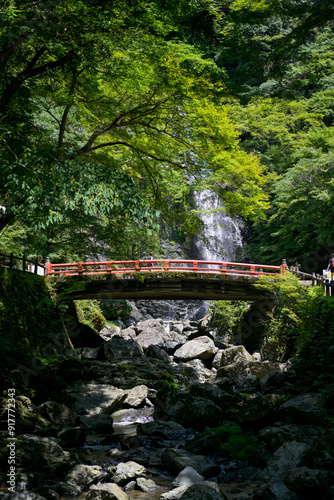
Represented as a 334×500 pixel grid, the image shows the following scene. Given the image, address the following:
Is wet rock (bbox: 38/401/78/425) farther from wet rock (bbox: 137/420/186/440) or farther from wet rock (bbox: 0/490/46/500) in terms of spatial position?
wet rock (bbox: 0/490/46/500)

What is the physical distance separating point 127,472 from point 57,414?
8.66 feet

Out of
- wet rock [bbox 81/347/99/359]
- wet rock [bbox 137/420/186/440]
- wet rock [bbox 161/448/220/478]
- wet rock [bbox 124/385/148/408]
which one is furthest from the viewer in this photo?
wet rock [bbox 81/347/99/359]

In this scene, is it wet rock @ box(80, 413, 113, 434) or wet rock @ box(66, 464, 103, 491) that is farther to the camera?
wet rock @ box(80, 413, 113, 434)

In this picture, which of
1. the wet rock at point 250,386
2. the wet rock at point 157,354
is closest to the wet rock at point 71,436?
the wet rock at point 250,386

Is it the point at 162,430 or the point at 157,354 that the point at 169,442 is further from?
the point at 157,354

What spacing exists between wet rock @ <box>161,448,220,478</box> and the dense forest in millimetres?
4511

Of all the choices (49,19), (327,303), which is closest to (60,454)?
(49,19)

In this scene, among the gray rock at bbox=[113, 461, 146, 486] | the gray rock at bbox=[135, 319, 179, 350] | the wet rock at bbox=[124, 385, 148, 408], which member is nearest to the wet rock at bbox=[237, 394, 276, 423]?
the gray rock at bbox=[113, 461, 146, 486]

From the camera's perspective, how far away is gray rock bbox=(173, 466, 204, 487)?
6094 millimetres

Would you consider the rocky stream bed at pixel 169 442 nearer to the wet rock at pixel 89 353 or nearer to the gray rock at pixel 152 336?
the wet rock at pixel 89 353

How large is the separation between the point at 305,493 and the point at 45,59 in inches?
375

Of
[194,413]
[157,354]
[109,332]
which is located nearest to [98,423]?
[194,413]

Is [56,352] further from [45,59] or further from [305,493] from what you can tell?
[305,493]

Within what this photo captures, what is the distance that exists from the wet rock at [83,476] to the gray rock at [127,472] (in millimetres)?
260
